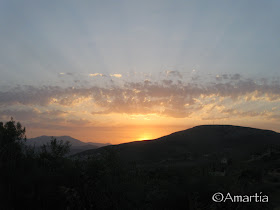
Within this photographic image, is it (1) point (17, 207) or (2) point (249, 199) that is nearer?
(1) point (17, 207)

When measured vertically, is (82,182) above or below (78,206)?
above

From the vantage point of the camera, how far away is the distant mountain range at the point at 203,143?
9938 centimetres

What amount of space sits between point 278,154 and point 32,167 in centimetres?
6555

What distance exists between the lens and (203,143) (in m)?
117

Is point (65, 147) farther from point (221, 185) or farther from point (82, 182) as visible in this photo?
point (221, 185)

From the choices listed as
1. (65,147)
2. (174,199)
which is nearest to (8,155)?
→ (174,199)

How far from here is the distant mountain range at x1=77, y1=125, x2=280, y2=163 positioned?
99375 mm

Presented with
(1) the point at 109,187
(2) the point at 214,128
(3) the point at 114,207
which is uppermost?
(2) the point at 214,128

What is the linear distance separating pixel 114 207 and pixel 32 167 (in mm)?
6050

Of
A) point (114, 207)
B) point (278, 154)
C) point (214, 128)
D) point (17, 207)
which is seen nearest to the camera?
point (17, 207)

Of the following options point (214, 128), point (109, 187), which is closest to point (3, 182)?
point (109, 187)

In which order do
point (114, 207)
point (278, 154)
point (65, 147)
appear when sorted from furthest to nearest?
point (278, 154) → point (65, 147) → point (114, 207)

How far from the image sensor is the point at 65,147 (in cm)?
3003

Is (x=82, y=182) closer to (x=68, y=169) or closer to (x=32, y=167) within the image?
(x=68, y=169)
